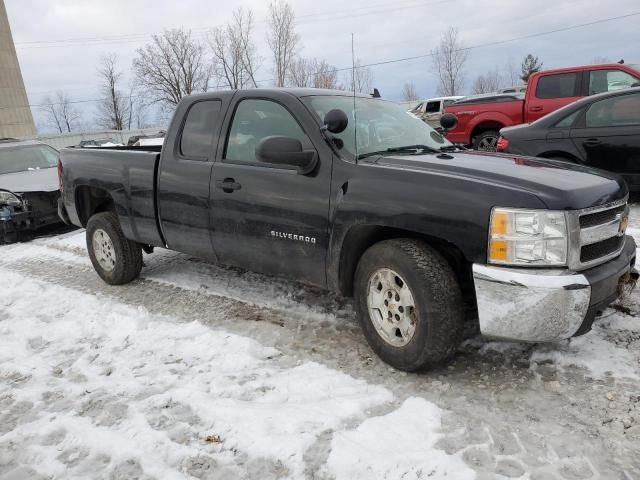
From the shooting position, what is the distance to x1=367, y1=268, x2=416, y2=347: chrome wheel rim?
10.0ft

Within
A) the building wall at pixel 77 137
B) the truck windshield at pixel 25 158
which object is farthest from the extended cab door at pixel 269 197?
the building wall at pixel 77 137

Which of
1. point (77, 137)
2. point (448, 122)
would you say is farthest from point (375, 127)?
point (77, 137)

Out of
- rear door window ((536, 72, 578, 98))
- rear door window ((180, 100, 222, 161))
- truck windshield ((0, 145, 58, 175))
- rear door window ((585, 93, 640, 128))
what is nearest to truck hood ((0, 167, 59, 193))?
truck windshield ((0, 145, 58, 175))

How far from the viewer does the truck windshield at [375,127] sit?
3570mm

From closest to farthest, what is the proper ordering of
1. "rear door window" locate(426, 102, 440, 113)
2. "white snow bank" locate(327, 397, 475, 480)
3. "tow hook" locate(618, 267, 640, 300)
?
"white snow bank" locate(327, 397, 475, 480)
"tow hook" locate(618, 267, 640, 300)
"rear door window" locate(426, 102, 440, 113)

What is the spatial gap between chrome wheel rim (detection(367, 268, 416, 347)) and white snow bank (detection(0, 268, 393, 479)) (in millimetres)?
361

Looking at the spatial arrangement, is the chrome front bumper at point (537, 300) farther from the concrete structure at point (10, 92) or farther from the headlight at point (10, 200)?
the concrete structure at point (10, 92)

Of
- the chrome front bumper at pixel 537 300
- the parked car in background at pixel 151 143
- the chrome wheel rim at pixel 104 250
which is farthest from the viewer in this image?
the parked car in background at pixel 151 143

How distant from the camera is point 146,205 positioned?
462 centimetres

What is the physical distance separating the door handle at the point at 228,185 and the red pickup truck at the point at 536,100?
25.1 feet

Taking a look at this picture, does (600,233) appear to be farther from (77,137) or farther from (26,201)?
(77,137)

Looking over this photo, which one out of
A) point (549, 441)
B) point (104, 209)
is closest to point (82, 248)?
point (104, 209)

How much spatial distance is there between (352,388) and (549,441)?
1094 millimetres

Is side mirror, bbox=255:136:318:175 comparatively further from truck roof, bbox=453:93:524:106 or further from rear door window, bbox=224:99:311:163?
truck roof, bbox=453:93:524:106
